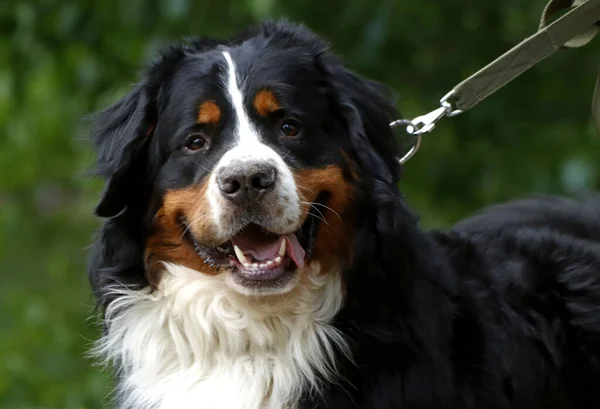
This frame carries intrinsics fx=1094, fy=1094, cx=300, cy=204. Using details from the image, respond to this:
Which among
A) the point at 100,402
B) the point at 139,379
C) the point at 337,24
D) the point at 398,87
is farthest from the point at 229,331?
the point at 398,87

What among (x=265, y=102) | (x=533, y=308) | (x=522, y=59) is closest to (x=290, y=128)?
(x=265, y=102)

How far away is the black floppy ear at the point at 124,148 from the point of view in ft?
11.9

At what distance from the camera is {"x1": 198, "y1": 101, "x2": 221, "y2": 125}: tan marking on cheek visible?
356 cm

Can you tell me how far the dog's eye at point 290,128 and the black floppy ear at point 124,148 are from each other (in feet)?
1.52

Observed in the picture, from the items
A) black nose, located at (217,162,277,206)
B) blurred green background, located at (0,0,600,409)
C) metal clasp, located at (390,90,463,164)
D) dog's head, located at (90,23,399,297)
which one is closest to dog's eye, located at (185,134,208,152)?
dog's head, located at (90,23,399,297)

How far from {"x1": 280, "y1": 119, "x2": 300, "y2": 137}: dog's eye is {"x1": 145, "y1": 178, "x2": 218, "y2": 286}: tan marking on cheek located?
1.04 ft

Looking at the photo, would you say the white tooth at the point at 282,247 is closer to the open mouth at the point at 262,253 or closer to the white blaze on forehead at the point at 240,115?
the open mouth at the point at 262,253

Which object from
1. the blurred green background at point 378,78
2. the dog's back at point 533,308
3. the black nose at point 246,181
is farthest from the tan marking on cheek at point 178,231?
the blurred green background at point 378,78

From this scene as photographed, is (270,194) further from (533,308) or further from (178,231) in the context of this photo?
(533,308)

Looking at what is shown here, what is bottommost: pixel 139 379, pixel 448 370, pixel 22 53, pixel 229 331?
pixel 139 379

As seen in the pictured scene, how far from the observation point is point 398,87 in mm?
6273

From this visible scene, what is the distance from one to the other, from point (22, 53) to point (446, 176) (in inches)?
99.5

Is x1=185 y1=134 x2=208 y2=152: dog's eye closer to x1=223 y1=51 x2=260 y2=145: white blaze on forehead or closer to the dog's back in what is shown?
x1=223 y1=51 x2=260 y2=145: white blaze on forehead

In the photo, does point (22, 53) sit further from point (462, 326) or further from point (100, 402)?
point (462, 326)
